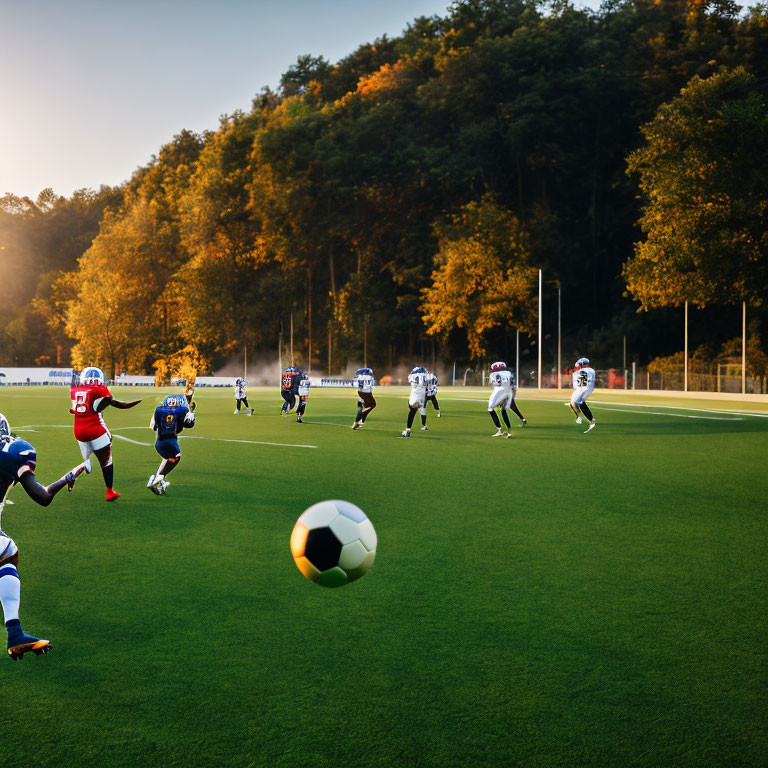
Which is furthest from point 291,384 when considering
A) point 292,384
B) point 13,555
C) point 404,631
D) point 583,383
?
point 404,631

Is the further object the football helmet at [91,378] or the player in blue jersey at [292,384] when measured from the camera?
the player in blue jersey at [292,384]

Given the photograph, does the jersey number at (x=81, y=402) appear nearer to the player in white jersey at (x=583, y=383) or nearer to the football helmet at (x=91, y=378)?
the football helmet at (x=91, y=378)

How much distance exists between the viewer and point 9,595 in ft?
15.9

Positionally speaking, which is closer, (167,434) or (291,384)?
→ (167,434)

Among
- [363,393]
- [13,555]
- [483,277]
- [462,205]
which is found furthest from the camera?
[462,205]

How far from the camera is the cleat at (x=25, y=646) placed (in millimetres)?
4612

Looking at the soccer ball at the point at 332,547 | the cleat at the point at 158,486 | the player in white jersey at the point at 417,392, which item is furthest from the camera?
the player in white jersey at the point at 417,392

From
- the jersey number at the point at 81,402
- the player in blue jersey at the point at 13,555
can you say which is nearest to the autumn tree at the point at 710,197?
the jersey number at the point at 81,402

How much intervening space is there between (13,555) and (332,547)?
2.14m

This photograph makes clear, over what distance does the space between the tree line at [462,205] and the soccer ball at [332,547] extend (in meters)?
40.6

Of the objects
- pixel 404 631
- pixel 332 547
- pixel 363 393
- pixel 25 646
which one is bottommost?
pixel 404 631

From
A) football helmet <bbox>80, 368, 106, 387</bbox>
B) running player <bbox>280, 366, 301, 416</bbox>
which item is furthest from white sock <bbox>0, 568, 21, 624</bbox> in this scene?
running player <bbox>280, 366, 301, 416</bbox>

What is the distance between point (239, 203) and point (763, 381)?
47.3 metres

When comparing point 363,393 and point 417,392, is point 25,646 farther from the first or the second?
point 363,393
